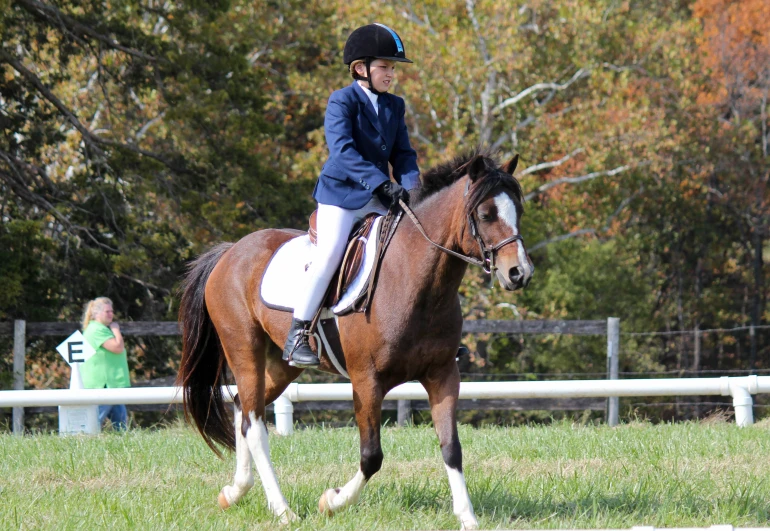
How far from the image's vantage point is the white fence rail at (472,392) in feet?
31.7

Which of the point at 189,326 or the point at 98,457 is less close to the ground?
the point at 189,326

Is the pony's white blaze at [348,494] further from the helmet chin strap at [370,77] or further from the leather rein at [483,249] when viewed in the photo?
the helmet chin strap at [370,77]

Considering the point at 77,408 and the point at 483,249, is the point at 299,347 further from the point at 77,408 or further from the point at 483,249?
the point at 77,408

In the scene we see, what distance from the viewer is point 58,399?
9.66 m

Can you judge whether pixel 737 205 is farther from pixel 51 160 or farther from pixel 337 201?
pixel 337 201

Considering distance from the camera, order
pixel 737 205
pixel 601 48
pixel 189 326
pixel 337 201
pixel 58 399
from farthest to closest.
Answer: pixel 737 205 → pixel 601 48 → pixel 58 399 → pixel 189 326 → pixel 337 201

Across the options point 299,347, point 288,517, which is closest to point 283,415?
point 299,347

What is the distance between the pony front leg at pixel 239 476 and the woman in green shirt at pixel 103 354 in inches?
195

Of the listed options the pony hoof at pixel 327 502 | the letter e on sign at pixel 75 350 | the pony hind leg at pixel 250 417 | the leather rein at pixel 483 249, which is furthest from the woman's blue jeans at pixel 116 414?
the leather rein at pixel 483 249

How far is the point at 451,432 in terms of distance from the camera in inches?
214

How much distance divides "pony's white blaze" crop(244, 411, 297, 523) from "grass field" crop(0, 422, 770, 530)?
9cm

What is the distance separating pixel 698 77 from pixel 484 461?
23726 millimetres

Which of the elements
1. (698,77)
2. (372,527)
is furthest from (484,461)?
(698,77)

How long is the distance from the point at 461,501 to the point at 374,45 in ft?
8.47
